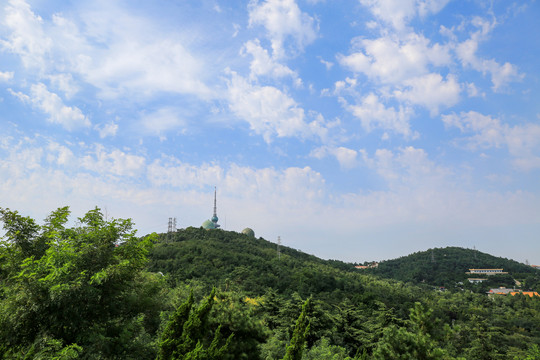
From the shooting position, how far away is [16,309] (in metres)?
10.2

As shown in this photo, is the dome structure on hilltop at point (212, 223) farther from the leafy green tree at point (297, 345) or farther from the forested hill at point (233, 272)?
the leafy green tree at point (297, 345)

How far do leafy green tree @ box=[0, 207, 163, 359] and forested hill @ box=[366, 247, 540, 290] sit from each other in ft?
369

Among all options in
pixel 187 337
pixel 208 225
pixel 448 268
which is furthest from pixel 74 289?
pixel 448 268

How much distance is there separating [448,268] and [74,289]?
143025mm

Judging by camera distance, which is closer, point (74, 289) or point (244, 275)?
point (74, 289)

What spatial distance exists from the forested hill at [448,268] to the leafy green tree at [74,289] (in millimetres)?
112379

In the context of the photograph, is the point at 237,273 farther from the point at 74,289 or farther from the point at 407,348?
the point at 74,289

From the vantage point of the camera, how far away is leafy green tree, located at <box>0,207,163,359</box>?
10156mm

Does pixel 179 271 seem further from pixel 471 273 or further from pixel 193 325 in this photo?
pixel 471 273

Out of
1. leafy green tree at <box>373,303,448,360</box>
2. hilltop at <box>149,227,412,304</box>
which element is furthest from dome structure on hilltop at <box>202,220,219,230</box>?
leafy green tree at <box>373,303,448,360</box>

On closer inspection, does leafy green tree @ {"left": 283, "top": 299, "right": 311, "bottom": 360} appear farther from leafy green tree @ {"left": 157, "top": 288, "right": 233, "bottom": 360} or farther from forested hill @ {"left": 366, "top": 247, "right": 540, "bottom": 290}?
forested hill @ {"left": 366, "top": 247, "right": 540, "bottom": 290}

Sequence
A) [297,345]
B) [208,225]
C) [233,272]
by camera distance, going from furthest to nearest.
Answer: [208,225] < [233,272] < [297,345]

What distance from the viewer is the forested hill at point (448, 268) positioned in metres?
110

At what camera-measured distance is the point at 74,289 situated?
33.0ft
